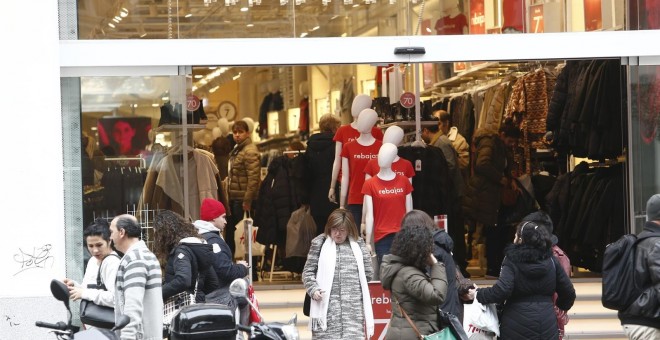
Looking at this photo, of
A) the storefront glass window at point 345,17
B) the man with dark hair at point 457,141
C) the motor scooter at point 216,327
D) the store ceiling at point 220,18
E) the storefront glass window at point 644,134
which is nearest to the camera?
the motor scooter at point 216,327

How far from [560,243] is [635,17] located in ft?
12.2

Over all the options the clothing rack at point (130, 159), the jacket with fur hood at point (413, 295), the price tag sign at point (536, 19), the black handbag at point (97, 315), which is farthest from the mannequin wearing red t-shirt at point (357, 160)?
the black handbag at point (97, 315)

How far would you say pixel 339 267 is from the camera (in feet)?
34.0

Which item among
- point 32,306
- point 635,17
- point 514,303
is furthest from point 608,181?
point 32,306

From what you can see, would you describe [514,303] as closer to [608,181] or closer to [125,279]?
[125,279]

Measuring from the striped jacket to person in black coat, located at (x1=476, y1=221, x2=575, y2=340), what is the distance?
2418 millimetres

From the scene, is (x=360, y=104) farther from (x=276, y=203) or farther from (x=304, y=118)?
(x=304, y=118)

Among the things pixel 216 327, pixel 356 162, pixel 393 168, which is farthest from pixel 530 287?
pixel 356 162

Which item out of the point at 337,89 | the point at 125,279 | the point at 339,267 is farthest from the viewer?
the point at 337,89

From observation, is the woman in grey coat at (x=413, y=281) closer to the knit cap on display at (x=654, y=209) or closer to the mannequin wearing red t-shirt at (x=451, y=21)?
the knit cap on display at (x=654, y=209)

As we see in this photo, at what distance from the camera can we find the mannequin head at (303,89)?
19.1m

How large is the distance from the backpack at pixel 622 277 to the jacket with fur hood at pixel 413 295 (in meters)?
1.22

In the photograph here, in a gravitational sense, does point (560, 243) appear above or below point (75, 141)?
below

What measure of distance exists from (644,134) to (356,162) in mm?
2764
